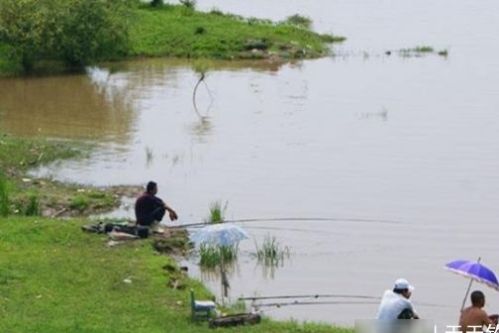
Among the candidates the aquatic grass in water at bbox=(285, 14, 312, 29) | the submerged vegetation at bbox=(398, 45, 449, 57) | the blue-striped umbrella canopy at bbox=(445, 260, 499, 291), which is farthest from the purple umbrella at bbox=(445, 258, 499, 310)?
the aquatic grass in water at bbox=(285, 14, 312, 29)

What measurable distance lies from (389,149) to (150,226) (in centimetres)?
1237

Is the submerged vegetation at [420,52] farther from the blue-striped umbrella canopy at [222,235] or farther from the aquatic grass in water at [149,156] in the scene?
the blue-striped umbrella canopy at [222,235]

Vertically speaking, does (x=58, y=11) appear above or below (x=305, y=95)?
above

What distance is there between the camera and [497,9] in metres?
67.3

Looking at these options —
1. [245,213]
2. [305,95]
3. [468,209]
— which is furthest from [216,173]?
[305,95]

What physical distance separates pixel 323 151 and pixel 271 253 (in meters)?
10.6

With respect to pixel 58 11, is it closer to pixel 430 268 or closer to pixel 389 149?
pixel 389 149

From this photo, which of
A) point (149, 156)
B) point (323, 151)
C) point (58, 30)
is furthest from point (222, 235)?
point (58, 30)

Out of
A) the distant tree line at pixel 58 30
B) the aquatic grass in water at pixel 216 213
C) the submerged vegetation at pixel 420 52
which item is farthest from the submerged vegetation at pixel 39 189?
the submerged vegetation at pixel 420 52

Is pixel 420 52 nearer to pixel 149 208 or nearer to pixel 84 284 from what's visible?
pixel 149 208

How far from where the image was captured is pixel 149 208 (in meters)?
20.2

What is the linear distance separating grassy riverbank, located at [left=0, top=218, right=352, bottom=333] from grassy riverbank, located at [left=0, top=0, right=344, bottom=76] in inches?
964

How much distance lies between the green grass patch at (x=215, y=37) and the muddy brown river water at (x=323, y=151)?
1.75 meters

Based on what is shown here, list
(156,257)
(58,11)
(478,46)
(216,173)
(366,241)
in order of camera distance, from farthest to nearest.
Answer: (478,46) < (58,11) < (216,173) < (366,241) < (156,257)
